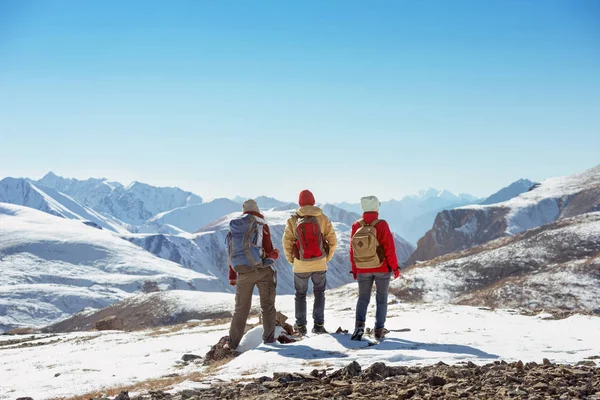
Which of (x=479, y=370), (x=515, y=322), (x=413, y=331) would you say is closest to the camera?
(x=479, y=370)

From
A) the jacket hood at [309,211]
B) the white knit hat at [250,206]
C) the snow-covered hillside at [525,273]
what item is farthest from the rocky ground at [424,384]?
the snow-covered hillside at [525,273]

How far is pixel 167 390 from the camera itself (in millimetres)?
8195

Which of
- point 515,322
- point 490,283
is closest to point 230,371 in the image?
point 515,322

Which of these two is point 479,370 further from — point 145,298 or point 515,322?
point 145,298

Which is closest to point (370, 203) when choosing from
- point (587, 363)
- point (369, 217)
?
point (369, 217)

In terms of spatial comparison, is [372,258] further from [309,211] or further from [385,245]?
[309,211]

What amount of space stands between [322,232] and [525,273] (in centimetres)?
5922

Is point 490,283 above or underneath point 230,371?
underneath

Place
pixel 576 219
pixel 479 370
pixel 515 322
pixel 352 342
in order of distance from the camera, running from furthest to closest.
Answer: pixel 576 219 < pixel 515 322 < pixel 352 342 < pixel 479 370

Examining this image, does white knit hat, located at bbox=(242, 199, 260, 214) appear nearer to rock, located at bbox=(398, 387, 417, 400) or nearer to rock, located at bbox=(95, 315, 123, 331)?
rock, located at bbox=(398, 387, 417, 400)

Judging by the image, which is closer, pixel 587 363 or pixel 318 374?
pixel 318 374

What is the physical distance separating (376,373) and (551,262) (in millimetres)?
66343

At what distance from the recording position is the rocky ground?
6.50 metres

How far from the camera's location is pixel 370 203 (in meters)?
12.5
